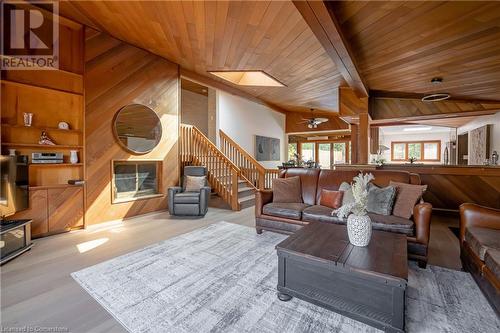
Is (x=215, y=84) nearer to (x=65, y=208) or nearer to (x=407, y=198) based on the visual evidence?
(x=65, y=208)

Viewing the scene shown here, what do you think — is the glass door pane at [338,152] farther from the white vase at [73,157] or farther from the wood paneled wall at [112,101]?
the white vase at [73,157]

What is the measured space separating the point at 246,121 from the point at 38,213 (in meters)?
5.95

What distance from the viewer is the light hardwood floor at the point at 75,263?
168 cm

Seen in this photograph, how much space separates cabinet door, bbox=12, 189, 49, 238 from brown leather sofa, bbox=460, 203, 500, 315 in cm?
506

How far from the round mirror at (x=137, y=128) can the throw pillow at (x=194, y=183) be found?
101 centimetres

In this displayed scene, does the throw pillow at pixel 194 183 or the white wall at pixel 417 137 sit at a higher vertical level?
the white wall at pixel 417 137

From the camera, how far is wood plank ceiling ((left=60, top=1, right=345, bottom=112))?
3.00 metres

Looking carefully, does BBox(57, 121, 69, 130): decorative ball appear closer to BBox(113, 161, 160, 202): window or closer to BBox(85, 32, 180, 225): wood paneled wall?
BBox(85, 32, 180, 225): wood paneled wall

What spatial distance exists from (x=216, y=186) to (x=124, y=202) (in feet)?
6.50

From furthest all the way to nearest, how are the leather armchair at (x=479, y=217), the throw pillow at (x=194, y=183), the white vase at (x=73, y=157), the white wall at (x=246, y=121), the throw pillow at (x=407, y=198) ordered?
the white wall at (x=246, y=121)
the throw pillow at (x=194, y=183)
the white vase at (x=73, y=157)
the throw pillow at (x=407, y=198)
the leather armchair at (x=479, y=217)

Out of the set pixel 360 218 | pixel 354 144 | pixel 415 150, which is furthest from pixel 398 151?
pixel 360 218

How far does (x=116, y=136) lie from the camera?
4.22 metres

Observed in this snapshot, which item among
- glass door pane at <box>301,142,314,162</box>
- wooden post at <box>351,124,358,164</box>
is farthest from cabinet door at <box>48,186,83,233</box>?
glass door pane at <box>301,142,314,162</box>

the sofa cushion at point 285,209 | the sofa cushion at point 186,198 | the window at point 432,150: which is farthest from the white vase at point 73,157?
the window at point 432,150
